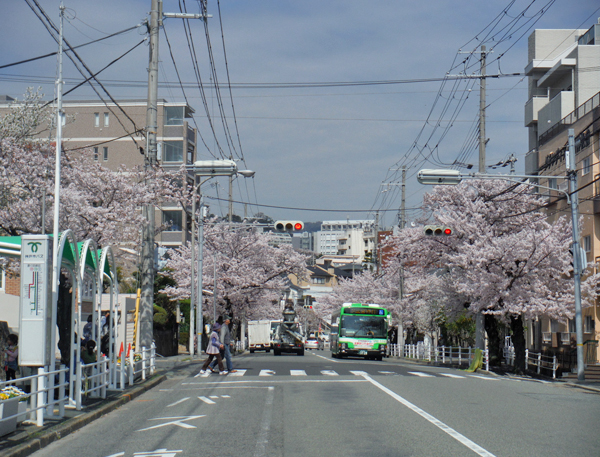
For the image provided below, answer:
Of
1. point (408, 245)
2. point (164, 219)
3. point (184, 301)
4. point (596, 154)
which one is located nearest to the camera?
point (596, 154)

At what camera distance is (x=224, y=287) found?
5250 cm

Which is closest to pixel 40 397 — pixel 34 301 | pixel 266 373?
pixel 34 301

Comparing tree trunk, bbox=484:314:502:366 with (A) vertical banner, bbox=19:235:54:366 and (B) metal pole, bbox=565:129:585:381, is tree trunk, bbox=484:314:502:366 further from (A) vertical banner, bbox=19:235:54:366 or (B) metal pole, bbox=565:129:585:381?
(A) vertical banner, bbox=19:235:54:366

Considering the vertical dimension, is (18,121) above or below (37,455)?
above

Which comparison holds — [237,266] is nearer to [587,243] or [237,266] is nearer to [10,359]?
[587,243]

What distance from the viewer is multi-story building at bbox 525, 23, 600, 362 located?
30.7m

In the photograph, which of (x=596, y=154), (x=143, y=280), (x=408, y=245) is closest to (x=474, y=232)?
(x=408, y=245)

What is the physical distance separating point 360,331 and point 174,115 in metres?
31.5

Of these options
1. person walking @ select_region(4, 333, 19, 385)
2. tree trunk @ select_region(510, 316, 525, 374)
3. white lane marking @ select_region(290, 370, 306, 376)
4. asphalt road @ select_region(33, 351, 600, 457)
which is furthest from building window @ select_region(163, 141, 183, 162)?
asphalt road @ select_region(33, 351, 600, 457)

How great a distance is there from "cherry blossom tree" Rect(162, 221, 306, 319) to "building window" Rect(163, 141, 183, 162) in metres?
9.38

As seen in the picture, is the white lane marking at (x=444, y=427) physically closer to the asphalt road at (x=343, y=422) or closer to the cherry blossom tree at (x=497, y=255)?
the asphalt road at (x=343, y=422)

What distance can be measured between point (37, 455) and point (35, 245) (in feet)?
10.9

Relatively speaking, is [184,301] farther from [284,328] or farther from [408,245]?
[408,245]

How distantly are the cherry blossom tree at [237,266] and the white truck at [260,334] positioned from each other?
2344mm
